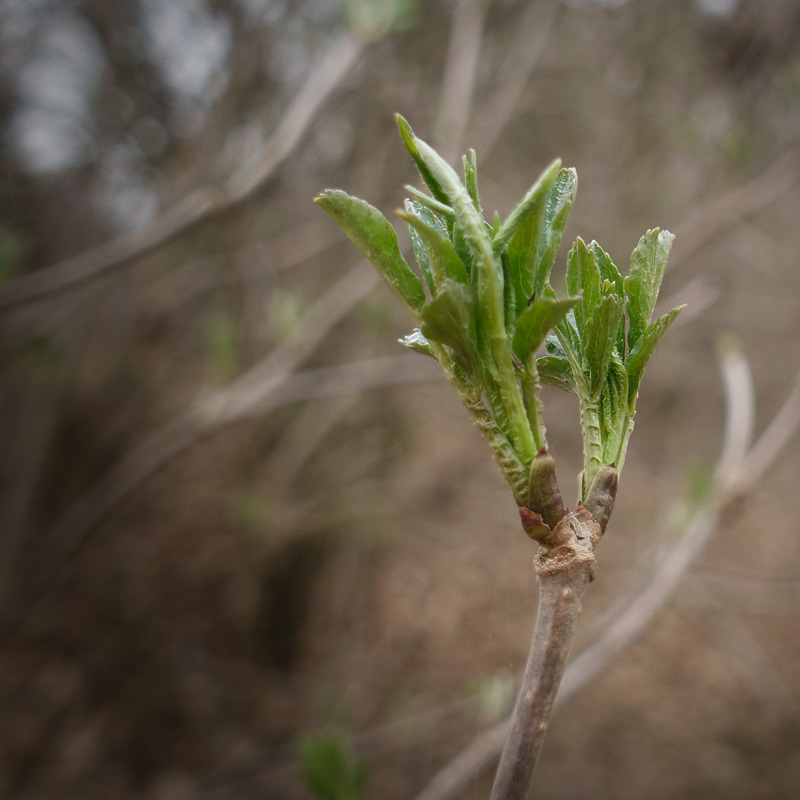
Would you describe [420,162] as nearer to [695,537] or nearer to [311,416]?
[695,537]

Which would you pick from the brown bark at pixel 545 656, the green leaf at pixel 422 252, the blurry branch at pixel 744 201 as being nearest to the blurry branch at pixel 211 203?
the green leaf at pixel 422 252

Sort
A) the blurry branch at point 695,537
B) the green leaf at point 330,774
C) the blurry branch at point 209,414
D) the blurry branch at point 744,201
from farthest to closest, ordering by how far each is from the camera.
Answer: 1. the blurry branch at point 744,201
2. the blurry branch at point 209,414
3. the blurry branch at point 695,537
4. the green leaf at point 330,774

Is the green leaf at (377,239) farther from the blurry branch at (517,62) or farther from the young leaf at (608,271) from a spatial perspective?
the blurry branch at (517,62)

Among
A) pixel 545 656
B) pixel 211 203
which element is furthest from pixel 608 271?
pixel 211 203

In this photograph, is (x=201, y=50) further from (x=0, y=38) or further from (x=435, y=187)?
(x=435, y=187)

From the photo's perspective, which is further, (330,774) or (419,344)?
(330,774)

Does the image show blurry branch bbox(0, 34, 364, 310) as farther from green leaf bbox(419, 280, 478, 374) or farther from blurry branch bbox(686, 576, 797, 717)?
blurry branch bbox(686, 576, 797, 717)
